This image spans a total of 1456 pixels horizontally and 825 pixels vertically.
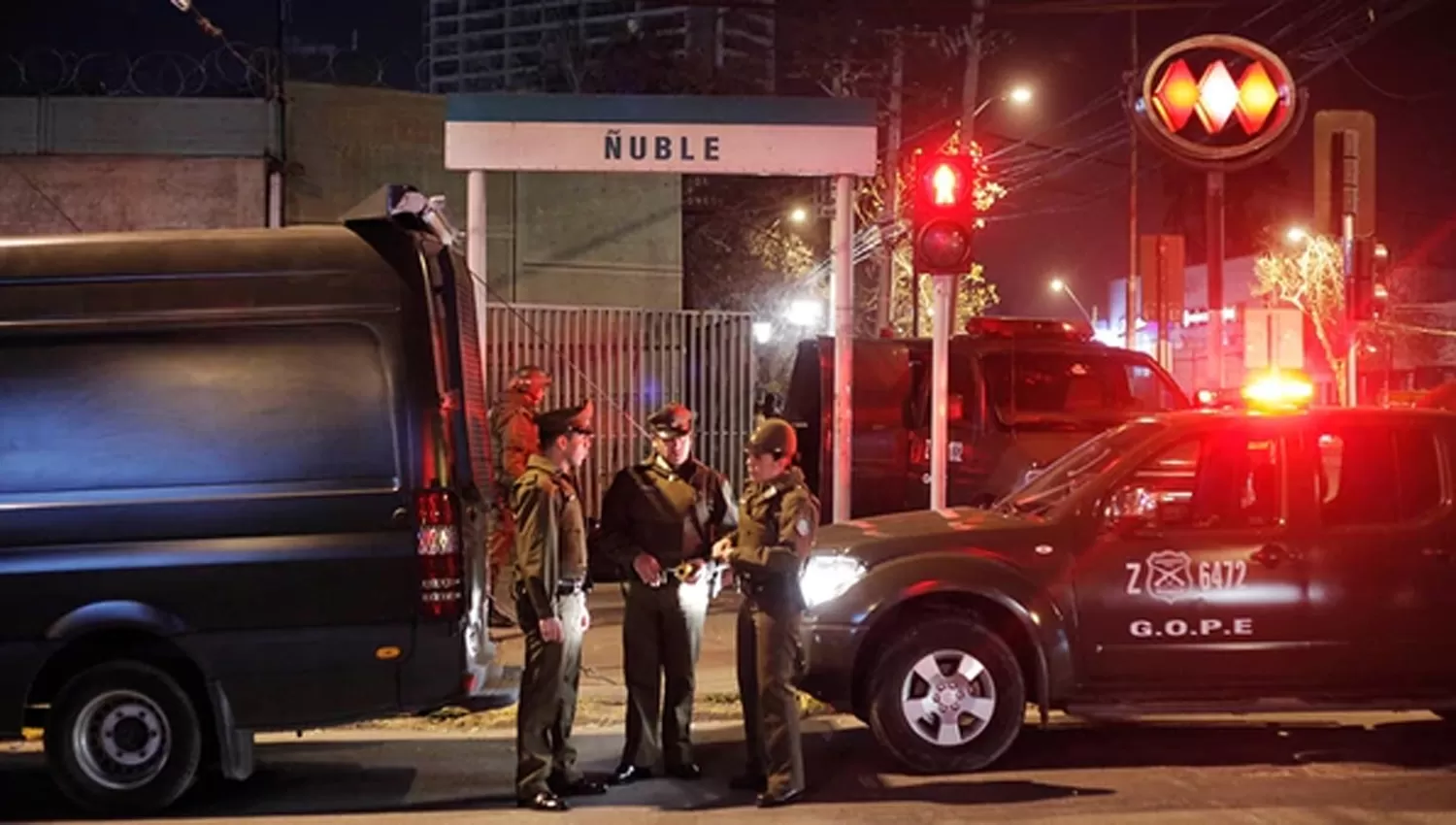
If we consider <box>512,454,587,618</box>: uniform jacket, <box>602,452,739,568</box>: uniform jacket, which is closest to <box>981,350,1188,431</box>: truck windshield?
<box>602,452,739,568</box>: uniform jacket

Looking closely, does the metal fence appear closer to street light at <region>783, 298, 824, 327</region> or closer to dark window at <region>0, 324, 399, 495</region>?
dark window at <region>0, 324, 399, 495</region>

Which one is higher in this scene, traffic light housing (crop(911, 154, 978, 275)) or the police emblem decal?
traffic light housing (crop(911, 154, 978, 275))

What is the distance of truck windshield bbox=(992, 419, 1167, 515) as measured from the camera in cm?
721

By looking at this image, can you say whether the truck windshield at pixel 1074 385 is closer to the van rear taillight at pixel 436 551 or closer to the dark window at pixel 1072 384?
the dark window at pixel 1072 384

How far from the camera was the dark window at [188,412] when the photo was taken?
20.2 ft

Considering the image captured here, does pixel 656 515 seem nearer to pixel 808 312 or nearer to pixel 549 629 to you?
pixel 549 629

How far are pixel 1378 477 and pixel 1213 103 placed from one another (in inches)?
136

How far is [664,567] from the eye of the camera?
6.80 meters

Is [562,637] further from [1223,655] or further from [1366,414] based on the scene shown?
[1366,414]

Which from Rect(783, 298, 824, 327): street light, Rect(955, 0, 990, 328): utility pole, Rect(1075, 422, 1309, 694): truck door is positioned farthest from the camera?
Rect(783, 298, 824, 327): street light

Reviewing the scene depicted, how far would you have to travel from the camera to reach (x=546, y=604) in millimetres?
6273

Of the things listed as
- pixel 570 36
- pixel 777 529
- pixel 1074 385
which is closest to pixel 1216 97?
pixel 1074 385

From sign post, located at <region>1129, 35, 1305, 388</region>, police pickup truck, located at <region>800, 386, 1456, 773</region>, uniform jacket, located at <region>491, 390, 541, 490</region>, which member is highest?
sign post, located at <region>1129, 35, 1305, 388</region>

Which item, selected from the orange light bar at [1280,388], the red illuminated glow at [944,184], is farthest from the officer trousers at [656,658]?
the orange light bar at [1280,388]
